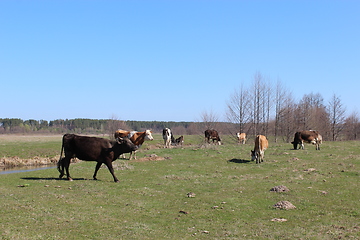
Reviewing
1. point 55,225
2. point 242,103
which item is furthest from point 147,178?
point 242,103

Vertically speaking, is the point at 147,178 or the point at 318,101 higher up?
the point at 318,101

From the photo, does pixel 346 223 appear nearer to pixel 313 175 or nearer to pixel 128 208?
pixel 128 208

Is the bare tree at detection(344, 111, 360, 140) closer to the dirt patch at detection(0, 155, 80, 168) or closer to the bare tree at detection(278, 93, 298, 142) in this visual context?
the bare tree at detection(278, 93, 298, 142)

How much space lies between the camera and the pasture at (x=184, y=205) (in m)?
8.72

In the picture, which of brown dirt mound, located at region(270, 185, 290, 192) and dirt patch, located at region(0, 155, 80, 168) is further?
dirt patch, located at region(0, 155, 80, 168)

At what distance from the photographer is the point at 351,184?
15875mm

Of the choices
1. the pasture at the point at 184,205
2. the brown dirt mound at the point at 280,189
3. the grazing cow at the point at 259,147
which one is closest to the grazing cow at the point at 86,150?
the pasture at the point at 184,205

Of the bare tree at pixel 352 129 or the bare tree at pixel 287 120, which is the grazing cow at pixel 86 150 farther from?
the bare tree at pixel 352 129

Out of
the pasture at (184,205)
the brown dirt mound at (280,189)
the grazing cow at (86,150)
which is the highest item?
the grazing cow at (86,150)

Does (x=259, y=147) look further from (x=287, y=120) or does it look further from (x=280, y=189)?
(x=287, y=120)

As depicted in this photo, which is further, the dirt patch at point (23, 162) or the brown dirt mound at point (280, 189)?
the dirt patch at point (23, 162)

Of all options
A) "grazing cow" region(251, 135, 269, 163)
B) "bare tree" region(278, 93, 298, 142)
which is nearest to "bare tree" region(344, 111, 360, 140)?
"bare tree" region(278, 93, 298, 142)

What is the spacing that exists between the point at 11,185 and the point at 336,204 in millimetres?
13637

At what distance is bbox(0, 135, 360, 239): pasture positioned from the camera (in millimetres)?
8719
